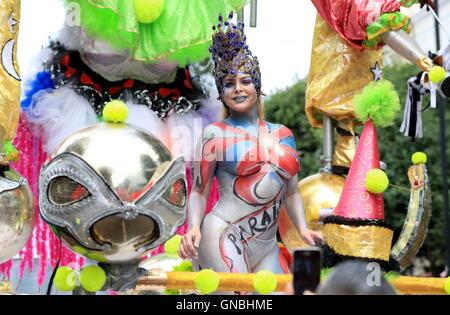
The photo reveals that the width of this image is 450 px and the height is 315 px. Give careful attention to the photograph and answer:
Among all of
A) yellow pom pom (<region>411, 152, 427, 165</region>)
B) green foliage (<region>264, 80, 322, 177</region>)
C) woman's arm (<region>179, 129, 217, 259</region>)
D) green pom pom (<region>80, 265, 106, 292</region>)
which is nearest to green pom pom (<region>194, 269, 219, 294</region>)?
green pom pom (<region>80, 265, 106, 292</region>)

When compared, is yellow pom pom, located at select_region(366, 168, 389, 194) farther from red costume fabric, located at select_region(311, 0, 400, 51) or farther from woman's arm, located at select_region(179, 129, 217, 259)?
red costume fabric, located at select_region(311, 0, 400, 51)

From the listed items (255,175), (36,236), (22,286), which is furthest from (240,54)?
(22,286)

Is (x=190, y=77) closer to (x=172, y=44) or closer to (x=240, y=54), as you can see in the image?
(x=172, y=44)

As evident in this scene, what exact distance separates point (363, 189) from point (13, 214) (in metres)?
1.09

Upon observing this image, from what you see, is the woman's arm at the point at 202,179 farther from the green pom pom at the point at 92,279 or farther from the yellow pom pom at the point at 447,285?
the yellow pom pom at the point at 447,285

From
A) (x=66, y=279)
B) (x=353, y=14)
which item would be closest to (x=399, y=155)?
(x=353, y=14)

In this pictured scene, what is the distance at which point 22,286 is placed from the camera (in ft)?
10.8

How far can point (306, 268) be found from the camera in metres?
1.45

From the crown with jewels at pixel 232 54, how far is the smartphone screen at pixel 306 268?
3.67 ft

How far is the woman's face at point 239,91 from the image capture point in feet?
8.13

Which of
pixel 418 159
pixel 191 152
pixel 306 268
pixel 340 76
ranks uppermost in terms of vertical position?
pixel 340 76

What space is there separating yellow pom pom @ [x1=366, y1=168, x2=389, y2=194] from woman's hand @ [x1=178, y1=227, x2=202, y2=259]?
0.58 meters

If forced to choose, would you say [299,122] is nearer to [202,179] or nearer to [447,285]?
[202,179]

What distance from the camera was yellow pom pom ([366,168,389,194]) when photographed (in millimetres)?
2492
